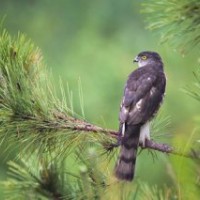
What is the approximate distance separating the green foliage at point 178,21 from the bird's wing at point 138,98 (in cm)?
104

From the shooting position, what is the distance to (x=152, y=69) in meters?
4.81

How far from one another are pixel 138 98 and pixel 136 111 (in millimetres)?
129

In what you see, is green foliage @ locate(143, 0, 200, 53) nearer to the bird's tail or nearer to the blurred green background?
the bird's tail

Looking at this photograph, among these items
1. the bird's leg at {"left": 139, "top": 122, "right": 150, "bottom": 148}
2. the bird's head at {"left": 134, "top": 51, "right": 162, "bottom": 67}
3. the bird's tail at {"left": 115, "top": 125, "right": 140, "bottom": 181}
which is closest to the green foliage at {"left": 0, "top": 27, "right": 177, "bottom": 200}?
the bird's tail at {"left": 115, "top": 125, "right": 140, "bottom": 181}

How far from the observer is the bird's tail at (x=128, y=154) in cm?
345

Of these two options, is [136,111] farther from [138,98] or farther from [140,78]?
[140,78]

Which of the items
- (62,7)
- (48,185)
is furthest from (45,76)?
(62,7)

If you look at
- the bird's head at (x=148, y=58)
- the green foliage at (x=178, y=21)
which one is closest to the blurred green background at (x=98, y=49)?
the bird's head at (x=148, y=58)

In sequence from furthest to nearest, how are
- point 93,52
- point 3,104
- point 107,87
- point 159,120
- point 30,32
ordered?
point 30,32, point 93,52, point 107,87, point 159,120, point 3,104

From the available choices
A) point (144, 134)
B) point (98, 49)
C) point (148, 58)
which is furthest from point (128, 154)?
point (98, 49)

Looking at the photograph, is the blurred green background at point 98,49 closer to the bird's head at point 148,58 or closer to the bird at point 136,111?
the bird's head at point 148,58

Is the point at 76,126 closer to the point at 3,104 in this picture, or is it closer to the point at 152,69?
the point at 3,104

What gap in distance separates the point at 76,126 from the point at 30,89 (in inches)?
7.7

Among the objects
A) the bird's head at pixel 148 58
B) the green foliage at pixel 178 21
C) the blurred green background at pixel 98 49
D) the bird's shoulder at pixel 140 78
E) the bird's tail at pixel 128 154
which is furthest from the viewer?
the blurred green background at pixel 98 49
